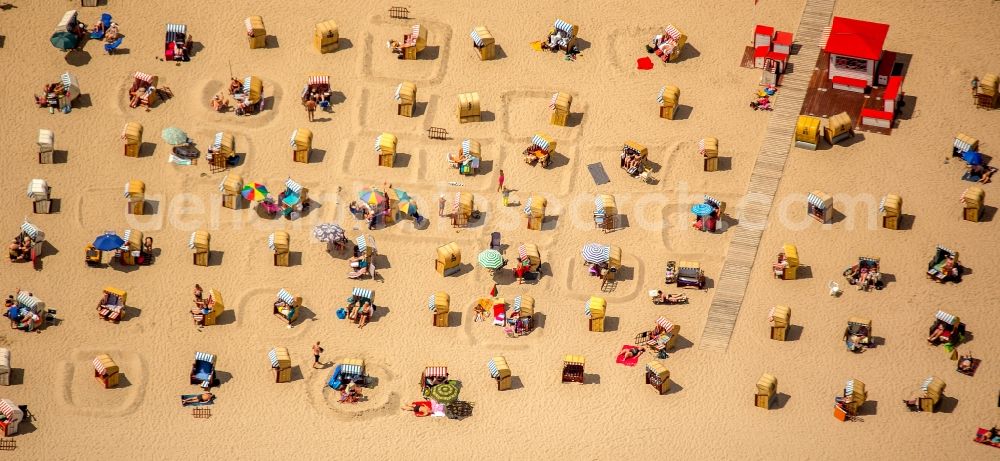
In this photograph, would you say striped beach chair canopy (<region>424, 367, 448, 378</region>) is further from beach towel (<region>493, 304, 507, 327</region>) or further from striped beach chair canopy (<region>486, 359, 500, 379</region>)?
beach towel (<region>493, 304, 507, 327</region>)

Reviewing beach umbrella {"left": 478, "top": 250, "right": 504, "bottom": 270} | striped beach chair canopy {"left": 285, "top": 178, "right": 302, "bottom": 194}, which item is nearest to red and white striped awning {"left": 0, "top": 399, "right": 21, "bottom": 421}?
striped beach chair canopy {"left": 285, "top": 178, "right": 302, "bottom": 194}

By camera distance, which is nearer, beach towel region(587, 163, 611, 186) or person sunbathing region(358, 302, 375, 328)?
person sunbathing region(358, 302, 375, 328)

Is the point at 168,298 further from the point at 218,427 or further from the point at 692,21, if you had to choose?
the point at 692,21

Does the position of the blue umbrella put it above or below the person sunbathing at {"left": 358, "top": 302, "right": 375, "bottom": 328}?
above

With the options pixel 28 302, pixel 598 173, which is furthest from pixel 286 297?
pixel 598 173

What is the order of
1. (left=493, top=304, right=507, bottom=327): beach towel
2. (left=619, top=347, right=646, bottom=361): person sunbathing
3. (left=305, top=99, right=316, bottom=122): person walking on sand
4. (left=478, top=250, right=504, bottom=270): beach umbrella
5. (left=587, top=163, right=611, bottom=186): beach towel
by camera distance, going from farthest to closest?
(left=305, top=99, right=316, bottom=122): person walking on sand
(left=587, top=163, right=611, bottom=186): beach towel
(left=478, top=250, right=504, bottom=270): beach umbrella
(left=493, top=304, right=507, bottom=327): beach towel
(left=619, top=347, right=646, bottom=361): person sunbathing

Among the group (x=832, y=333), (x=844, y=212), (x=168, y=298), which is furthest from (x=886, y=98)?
(x=168, y=298)

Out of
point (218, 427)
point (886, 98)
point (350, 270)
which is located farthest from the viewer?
point (886, 98)
